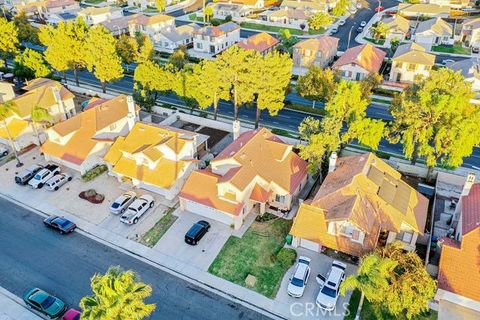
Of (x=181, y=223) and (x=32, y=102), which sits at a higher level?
(x=32, y=102)

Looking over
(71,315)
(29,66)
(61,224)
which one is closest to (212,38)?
(29,66)

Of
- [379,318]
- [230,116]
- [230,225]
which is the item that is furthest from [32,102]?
[379,318]

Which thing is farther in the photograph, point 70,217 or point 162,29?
point 162,29

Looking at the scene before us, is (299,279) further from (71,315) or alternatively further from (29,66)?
(29,66)

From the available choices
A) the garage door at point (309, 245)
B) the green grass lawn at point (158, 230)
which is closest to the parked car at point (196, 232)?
the green grass lawn at point (158, 230)

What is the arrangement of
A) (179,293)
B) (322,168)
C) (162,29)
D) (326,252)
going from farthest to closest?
(162,29), (322,168), (326,252), (179,293)

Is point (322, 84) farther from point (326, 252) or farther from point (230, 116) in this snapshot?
point (326, 252)

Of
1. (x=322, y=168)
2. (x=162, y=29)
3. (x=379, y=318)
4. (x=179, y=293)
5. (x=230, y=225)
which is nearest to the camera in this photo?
(x=379, y=318)

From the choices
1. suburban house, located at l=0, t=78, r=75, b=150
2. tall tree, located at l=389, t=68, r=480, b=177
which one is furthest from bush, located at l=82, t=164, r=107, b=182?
tall tree, located at l=389, t=68, r=480, b=177
